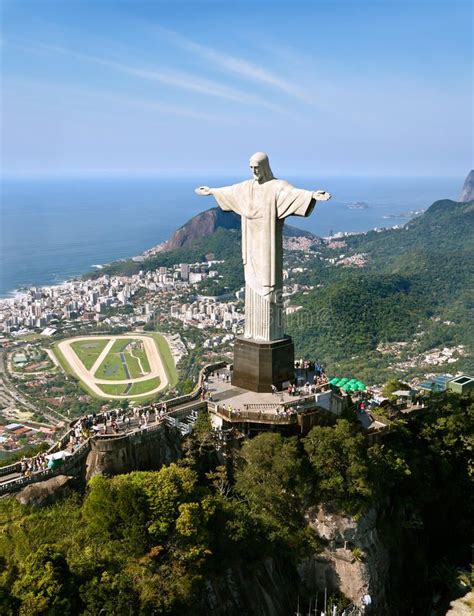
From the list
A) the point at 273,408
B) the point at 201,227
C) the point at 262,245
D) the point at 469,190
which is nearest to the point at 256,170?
the point at 262,245

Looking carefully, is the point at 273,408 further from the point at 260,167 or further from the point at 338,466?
the point at 260,167

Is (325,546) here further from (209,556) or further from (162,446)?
(162,446)

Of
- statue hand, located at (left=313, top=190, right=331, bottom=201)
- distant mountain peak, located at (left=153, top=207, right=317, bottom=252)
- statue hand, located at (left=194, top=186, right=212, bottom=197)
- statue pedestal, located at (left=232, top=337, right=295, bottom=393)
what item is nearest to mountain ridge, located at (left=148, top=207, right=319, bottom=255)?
distant mountain peak, located at (left=153, top=207, right=317, bottom=252)

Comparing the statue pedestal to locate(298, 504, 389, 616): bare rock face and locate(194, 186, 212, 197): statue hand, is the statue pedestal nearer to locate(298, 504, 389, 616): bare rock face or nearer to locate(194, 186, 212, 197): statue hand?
locate(298, 504, 389, 616): bare rock face

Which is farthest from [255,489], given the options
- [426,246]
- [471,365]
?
[426,246]

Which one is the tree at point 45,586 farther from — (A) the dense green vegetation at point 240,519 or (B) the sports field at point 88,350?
(B) the sports field at point 88,350

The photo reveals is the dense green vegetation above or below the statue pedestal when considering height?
below

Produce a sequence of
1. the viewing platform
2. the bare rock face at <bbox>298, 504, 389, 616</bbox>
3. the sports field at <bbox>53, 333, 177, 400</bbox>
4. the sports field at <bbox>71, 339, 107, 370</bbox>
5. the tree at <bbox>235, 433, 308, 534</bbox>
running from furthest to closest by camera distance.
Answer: the sports field at <bbox>71, 339, 107, 370</bbox>
the sports field at <bbox>53, 333, 177, 400</bbox>
the viewing platform
the bare rock face at <bbox>298, 504, 389, 616</bbox>
the tree at <bbox>235, 433, 308, 534</bbox>
